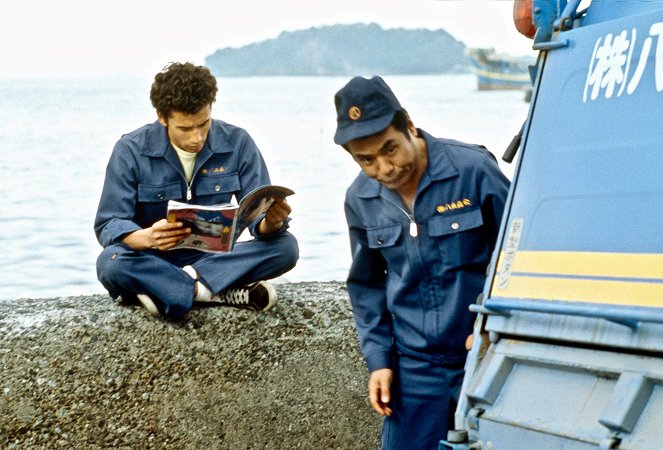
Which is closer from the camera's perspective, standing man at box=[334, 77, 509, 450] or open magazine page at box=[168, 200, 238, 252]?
standing man at box=[334, 77, 509, 450]

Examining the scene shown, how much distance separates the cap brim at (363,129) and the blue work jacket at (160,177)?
1.53 metres

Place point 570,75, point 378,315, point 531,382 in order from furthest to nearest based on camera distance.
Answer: point 378,315
point 570,75
point 531,382

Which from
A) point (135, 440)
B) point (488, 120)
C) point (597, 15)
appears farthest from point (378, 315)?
point (488, 120)

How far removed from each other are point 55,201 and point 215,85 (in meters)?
14.1

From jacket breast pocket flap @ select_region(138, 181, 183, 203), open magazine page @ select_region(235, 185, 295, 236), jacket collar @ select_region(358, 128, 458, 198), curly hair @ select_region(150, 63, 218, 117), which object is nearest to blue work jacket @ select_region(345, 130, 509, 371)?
jacket collar @ select_region(358, 128, 458, 198)

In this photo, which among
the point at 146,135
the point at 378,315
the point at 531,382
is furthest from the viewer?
the point at 146,135

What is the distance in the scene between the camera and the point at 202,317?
465 cm

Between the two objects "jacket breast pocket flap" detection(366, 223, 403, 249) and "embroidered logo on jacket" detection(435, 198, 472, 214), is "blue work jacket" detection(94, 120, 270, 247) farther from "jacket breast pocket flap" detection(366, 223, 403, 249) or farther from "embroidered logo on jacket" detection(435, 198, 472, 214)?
"embroidered logo on jacket" detection(435, 198, 472, 214)

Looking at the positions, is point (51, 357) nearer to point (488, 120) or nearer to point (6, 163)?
point (6, 163)

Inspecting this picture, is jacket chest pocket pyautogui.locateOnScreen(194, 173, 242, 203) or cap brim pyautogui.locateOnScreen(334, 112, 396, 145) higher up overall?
cap brim pyautogui.locateOnScreen(334, 112, 396, 145)

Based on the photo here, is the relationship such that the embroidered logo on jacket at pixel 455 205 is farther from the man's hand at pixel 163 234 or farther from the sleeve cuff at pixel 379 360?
the man's hand at pixel 163 234

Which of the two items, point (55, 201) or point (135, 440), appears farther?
point (55, 201)

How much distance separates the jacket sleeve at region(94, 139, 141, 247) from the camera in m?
4.64

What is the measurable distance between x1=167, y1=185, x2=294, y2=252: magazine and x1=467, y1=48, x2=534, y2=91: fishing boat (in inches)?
2859
